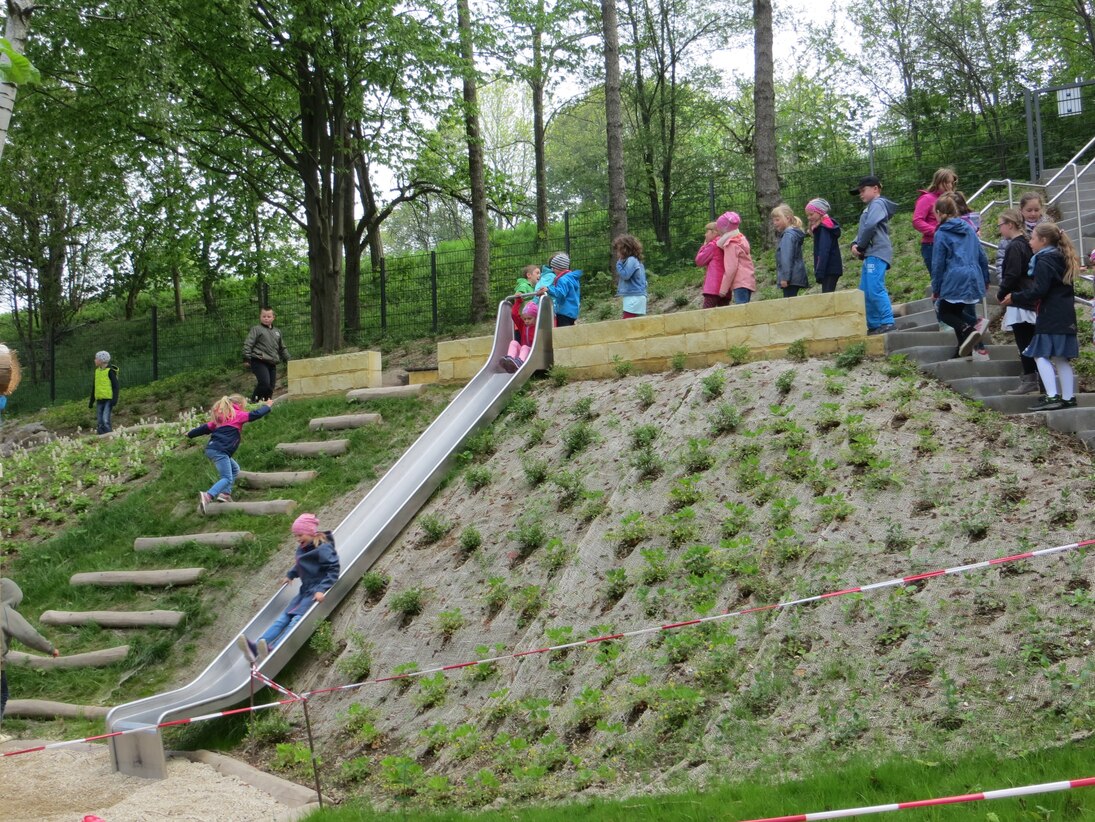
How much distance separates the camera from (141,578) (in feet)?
39.5

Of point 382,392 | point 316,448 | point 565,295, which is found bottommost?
point 316,448

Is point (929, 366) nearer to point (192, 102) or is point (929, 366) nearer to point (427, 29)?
point (427, 29)

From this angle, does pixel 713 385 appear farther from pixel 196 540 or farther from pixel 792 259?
pixel 196 540

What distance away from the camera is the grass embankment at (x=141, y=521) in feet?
35.8

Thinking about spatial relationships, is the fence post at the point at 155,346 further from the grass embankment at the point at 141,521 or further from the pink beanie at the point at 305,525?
the pink beanie at the point at 305,525

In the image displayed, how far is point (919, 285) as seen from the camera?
15109 millimetres

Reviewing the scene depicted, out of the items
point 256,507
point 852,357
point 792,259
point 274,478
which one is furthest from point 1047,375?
point 274,478

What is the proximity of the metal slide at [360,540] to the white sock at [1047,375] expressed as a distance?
5.94 meters

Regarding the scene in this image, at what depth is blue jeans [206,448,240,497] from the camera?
519 inches

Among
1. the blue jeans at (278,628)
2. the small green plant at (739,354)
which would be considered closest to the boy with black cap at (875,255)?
the small green plant at (739,354)

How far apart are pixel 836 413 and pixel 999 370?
1869mm

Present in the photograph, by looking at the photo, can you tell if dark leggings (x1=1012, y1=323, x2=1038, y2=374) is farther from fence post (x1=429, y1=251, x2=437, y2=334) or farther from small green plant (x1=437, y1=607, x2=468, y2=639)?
fence post (x1=429, y1=251, x2=437, y2=334)

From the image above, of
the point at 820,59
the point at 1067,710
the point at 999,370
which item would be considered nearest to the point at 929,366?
the point at 999,370

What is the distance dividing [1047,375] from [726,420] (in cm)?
273
